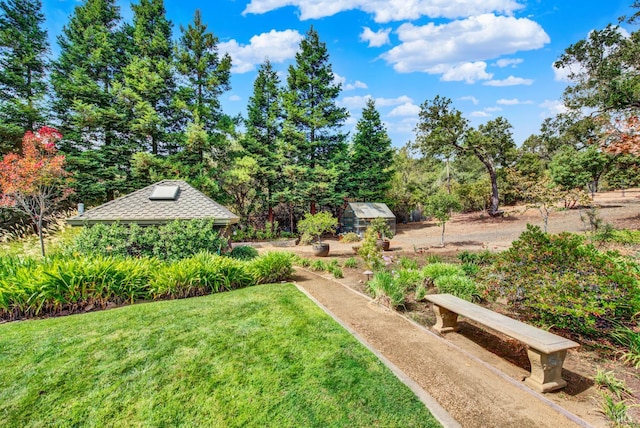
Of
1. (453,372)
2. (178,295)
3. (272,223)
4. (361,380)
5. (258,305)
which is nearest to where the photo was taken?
(361,380)

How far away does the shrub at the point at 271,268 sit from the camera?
7586 millimetres

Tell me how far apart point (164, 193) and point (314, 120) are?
12178 millimetres

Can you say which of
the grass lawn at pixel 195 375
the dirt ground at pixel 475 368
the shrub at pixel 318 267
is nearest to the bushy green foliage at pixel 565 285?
the dirt ground at pixel 475 368

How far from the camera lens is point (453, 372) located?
3.42 meters

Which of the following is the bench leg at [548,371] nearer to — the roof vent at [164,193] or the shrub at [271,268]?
the shrub at [271,268]

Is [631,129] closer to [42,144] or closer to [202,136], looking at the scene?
[202,136]

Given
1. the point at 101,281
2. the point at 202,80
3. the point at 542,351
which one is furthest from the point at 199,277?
the point at 202,80

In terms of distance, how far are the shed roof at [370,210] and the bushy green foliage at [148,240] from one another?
11538 mm

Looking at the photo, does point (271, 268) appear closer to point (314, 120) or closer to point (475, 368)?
point (475, 368)

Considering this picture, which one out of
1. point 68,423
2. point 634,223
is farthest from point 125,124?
point 634,223

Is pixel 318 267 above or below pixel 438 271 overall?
below

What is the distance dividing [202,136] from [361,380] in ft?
53.6

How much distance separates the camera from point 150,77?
15.6m

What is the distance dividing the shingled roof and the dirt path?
A: 612cm
